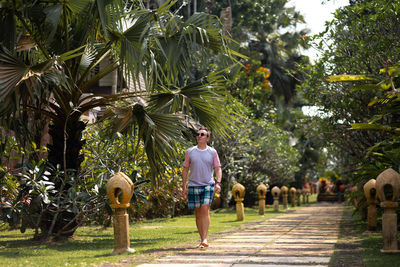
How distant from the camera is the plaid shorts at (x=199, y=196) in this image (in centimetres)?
791

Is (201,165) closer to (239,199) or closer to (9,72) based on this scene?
(9,72)

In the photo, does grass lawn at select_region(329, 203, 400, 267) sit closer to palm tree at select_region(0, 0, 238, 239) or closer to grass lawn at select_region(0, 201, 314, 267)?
grass lawn at select_region(0, 201, 314, 267)

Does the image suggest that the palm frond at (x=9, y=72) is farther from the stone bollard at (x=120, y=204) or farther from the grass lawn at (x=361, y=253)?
the grass lawn at (x=361, y=253)

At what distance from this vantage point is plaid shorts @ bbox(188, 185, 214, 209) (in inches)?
311

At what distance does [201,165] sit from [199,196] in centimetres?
45

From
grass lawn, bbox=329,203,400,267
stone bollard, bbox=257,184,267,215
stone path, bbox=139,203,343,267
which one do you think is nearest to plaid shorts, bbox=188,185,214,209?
stone path, bbox=139,203,343,267

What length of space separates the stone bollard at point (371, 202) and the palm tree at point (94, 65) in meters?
2.71

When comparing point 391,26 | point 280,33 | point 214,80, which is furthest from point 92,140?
point 280,33

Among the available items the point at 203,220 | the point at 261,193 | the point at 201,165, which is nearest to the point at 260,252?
the point at 203,220

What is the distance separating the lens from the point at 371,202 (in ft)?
32.1

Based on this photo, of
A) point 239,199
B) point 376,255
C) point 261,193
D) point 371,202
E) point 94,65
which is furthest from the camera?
point 261,193

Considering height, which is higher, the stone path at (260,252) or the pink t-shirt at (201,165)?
the pink t-shirt at (201,165)

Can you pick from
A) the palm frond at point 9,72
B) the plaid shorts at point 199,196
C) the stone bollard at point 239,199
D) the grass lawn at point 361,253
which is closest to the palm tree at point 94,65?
the palm frond at point 9,72

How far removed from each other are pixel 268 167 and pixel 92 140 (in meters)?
16.3
